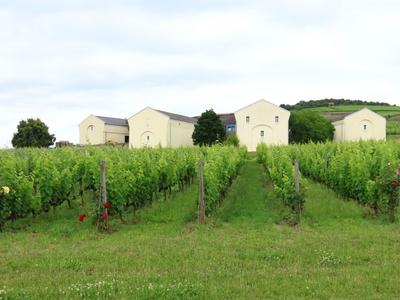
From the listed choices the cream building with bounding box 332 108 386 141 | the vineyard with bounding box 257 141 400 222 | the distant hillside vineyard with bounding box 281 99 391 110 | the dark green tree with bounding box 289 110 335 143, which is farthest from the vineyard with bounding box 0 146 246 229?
the distant hillside vineyard with bounding box 281 99 391 110

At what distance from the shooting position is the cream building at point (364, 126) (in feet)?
197

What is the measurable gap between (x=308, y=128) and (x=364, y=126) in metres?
6.55

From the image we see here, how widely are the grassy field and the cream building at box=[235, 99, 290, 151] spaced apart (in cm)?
4533

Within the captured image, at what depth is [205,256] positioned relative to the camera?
793 centimetres

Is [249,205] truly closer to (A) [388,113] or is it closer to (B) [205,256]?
(B) [205,256]

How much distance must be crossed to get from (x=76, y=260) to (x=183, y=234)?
9.71 feet

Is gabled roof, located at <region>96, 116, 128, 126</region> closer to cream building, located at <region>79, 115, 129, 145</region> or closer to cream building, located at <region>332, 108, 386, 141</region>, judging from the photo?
cream building, located at <region>79, 115, 129, 145</region>

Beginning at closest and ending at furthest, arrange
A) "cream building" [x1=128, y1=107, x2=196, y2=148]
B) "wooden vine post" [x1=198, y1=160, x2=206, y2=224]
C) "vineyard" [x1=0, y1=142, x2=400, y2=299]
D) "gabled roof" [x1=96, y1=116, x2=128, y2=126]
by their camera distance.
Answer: "vineyard" [x1=0, y1=142, x2=400, y2=299] → "wooden vine post" [x1=198, y1=160, x2=206, y2=224] → "cream building" [x1=128, y1=107, x2=196, y2=148] → "gabled roof" [x1=96, y1=116, x2=128, y2=126]

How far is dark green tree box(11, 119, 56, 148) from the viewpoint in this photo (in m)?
68.9

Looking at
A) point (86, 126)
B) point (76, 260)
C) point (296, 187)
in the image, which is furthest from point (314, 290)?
point (86, 126)

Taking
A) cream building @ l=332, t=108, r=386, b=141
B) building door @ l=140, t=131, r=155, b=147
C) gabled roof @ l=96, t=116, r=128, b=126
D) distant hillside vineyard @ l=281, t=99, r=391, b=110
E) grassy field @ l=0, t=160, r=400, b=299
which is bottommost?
grassy field @ l=0, t=160, r=400, b=299

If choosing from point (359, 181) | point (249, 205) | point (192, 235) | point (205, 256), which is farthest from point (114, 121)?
point (205, 256)

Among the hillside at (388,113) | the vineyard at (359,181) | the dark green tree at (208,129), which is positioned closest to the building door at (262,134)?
the dark green tree at (208,129)

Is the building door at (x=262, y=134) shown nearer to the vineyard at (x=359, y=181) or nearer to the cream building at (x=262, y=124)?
the cream building at (x=262, y=124)
